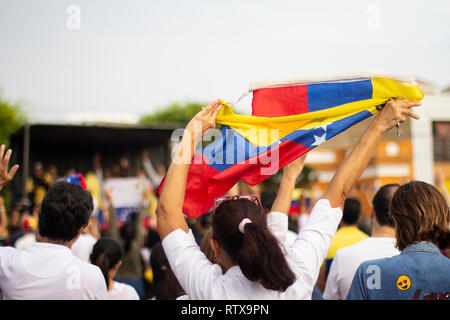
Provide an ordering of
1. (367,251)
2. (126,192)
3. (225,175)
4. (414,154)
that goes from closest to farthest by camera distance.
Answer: (225,175) < (367,251) < (126,192) < (414,154)

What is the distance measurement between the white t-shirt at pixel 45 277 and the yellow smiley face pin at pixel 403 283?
59.6 inches

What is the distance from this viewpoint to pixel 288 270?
6.27ft

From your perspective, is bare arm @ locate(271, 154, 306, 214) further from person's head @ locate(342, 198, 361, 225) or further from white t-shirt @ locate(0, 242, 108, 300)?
person's head @ locate(342, 198, 361, 225)

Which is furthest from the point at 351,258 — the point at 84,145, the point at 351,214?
the point at 84,145

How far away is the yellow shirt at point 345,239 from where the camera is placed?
448cm

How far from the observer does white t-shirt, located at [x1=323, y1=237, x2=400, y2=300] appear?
3461mm

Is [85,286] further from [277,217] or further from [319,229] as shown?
[319,229]

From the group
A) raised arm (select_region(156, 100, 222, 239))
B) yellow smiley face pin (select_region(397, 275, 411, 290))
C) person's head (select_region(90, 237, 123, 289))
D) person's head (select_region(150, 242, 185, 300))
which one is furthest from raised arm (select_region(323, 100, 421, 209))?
person's head (select_region(90, 237, 123, 289))

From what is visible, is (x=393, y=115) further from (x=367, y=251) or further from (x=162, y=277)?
(x=162, y=277)

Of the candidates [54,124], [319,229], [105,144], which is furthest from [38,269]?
[105,144]

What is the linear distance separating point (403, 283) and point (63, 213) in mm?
1845

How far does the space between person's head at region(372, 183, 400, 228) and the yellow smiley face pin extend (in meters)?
1.21

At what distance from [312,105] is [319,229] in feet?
3.87

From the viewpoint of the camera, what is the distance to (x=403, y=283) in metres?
2.41
